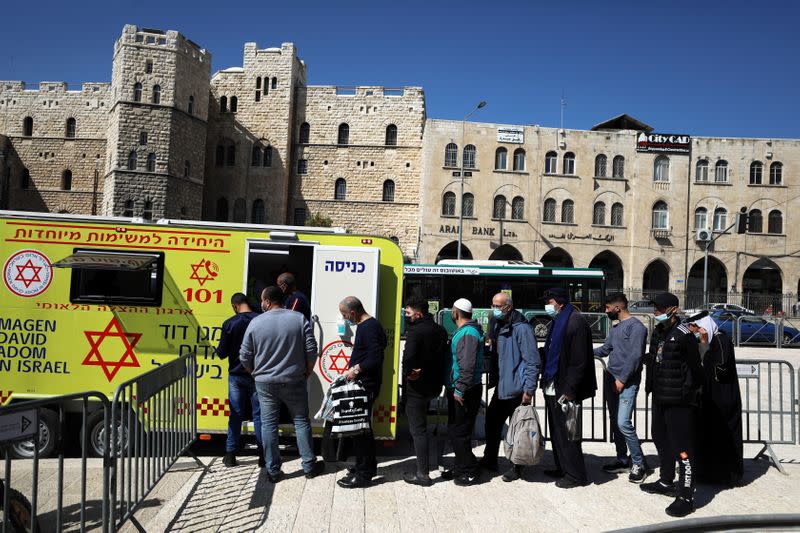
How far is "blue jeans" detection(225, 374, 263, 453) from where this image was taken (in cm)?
613

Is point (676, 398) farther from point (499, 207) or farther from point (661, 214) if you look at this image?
point (661, 214)

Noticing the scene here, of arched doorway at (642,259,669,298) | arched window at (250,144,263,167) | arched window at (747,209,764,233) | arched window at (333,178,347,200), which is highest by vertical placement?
arched window at (250,144,263,167)

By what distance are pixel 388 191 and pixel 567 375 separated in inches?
1424

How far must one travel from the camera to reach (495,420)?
622 centimetres

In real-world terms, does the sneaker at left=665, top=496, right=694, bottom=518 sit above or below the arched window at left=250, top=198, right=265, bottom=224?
below

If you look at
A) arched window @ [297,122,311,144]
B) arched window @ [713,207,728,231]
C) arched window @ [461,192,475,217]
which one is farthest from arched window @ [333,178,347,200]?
arched window @ [713,207,728,231]

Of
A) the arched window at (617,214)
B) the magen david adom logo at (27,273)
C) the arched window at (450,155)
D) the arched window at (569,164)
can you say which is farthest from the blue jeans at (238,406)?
the arched window at (617,214)

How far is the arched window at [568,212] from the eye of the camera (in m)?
36.5

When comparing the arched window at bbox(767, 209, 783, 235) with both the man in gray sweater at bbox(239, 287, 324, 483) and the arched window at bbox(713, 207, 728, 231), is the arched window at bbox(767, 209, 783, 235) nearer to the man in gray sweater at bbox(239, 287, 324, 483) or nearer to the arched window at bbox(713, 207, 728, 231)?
the arched window at bbox(713, 207, 728, 231)

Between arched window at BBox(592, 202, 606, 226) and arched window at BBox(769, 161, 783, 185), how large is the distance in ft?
33.8

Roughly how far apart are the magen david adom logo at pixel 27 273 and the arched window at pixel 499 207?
31.7 metres

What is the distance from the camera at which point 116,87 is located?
37.3 m

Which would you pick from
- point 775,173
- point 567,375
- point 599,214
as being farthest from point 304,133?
point 567,375

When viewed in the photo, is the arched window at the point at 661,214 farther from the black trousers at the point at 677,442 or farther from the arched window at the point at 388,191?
the black trousers at the point at 677,442
